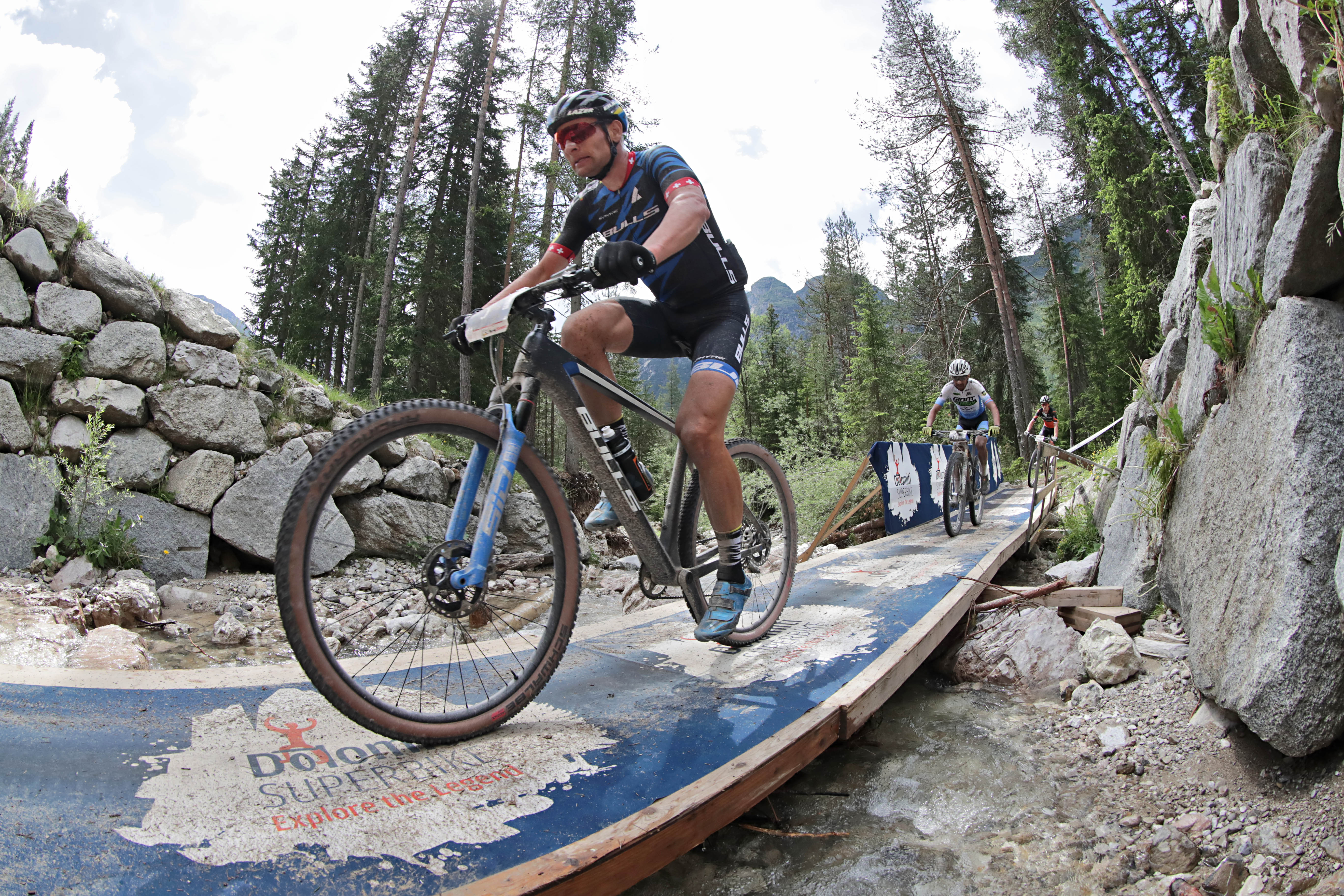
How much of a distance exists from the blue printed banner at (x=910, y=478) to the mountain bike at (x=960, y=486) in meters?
0.25

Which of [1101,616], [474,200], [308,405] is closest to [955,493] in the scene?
[1101,616]

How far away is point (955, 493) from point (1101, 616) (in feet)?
14.2

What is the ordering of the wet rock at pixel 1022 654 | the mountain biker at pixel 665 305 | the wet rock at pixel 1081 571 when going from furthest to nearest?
the wet rock at pixel 1081 571
the wet rock at pixel 1022 654
the mountain biker at pixel 665 305

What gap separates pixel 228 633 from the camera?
5.27 meters

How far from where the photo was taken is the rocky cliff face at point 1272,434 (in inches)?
72.9

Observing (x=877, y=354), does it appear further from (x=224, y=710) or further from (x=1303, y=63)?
(x=224, y=710)

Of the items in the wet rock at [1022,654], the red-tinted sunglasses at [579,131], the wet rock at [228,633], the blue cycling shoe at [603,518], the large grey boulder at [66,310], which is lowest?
the wet rock at [1022,654]

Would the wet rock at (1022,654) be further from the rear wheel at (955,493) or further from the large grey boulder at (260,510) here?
the large grey boulder at (260,510)

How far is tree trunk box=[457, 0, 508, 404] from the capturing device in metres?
16.2

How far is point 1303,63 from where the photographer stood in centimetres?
233

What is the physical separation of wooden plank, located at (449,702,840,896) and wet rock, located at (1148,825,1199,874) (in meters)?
0.98

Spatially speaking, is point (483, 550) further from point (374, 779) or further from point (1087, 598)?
point (1087, 598)

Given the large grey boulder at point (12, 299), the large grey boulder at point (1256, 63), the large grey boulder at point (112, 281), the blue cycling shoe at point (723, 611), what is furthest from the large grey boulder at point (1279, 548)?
the large grey boulder at point (112, 281)

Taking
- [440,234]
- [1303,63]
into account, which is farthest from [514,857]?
[440,234]
